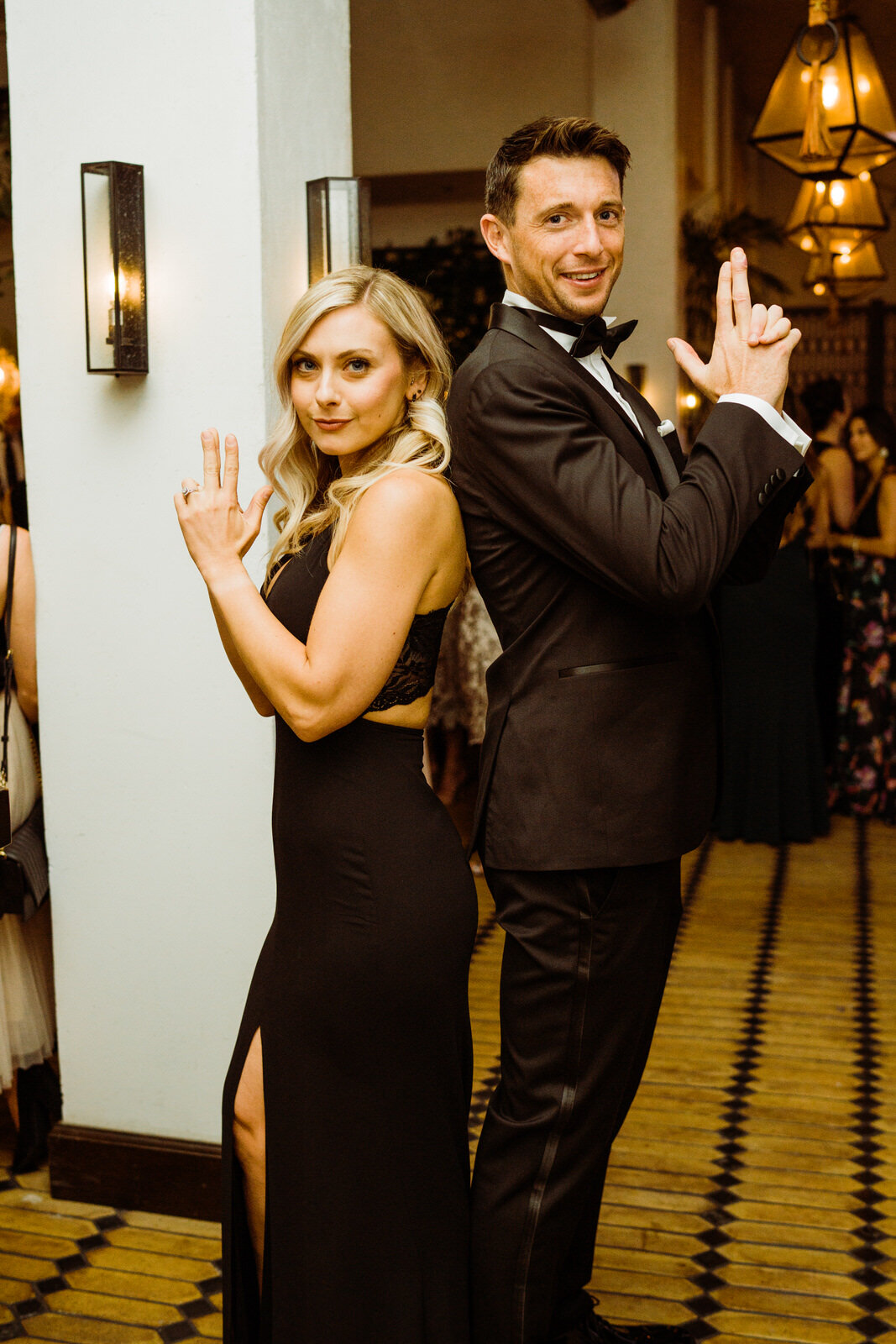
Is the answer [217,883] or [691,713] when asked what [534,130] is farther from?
[217,883]

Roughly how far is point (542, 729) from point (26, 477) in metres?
1.52

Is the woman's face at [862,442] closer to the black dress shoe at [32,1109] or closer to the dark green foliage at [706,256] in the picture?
the dark green foliage at [706,256]

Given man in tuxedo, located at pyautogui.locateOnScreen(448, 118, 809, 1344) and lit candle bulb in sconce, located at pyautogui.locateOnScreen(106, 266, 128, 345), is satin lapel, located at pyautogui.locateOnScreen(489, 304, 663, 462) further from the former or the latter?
lit candle bulb in sconce, located at pyautogui.locateOnScreen(106, 266, 128, 345)

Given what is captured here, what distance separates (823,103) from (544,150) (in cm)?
334

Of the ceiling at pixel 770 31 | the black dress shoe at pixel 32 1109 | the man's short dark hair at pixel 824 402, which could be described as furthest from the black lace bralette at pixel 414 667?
the ceiling at pixel 770 31

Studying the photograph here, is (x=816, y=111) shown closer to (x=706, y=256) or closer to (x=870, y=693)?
(x=706, y=256)

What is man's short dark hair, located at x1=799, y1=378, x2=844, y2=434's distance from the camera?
688 cm

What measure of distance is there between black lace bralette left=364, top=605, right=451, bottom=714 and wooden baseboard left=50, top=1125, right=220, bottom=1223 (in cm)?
137

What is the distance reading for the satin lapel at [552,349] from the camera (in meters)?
1.79

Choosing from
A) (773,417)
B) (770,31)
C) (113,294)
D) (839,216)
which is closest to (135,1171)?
(113,294)

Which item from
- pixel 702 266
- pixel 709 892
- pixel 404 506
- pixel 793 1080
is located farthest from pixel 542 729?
pixel 702 266

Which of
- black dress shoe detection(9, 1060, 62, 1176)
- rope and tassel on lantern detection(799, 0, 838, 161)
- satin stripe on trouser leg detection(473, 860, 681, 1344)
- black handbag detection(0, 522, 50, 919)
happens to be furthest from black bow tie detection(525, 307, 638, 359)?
rope and tassel on lantern detection(799, 0, 838, 161)

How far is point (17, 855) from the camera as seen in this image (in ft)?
9.01

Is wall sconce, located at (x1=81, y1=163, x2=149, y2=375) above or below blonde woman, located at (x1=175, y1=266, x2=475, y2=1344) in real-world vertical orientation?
above
